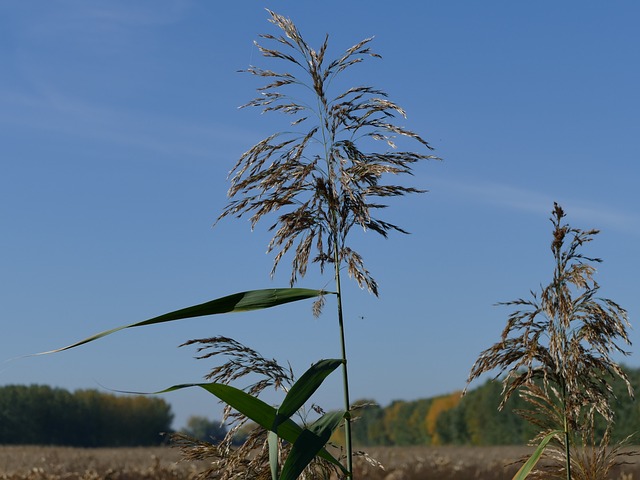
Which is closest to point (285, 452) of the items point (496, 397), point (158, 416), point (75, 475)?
point (75, 475)

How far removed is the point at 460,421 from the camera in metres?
24.2

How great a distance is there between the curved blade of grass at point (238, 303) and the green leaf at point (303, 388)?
0.29 metres

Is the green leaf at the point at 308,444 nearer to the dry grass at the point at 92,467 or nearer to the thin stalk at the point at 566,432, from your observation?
the thin stalk at the point at 566,432

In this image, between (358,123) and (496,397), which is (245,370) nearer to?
(358,123)

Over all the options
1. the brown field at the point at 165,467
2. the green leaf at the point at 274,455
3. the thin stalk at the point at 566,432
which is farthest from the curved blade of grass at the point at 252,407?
the brown field at the point at 165,467

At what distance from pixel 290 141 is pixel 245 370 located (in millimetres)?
1013

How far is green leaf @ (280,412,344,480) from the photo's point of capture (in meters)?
2.98

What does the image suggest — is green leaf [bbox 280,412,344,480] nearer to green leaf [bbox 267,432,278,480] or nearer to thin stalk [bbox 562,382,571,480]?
green leaf [bbox 267,432,278,480]

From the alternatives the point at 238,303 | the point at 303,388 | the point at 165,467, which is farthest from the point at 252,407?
the point at 165,467

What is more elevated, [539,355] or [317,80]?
[317,80]

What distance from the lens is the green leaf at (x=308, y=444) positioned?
9.78 feet

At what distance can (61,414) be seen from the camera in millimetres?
20609

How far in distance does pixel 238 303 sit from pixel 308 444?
592mm

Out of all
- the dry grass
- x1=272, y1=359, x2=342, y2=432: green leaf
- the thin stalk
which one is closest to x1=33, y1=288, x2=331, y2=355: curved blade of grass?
x1=272, y1=359, x2=342, y2=432: green leaf
